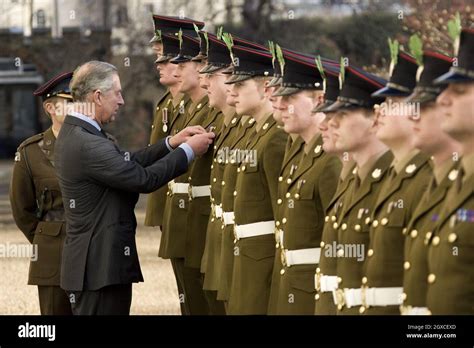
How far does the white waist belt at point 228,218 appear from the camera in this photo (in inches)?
330

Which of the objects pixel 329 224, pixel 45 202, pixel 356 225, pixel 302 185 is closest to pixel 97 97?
pixel 302 185

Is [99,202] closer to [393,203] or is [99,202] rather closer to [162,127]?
[393,203]

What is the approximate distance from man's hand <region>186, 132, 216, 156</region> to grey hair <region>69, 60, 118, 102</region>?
67 centimetres

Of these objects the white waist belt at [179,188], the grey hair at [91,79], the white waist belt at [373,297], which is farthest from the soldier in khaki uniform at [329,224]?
the white waist belt at [179,188]

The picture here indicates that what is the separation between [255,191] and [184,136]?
0.71m

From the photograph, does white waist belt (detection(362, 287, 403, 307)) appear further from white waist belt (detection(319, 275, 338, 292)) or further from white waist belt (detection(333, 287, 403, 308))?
white waist belt (detection(319, 275, 338, 292))

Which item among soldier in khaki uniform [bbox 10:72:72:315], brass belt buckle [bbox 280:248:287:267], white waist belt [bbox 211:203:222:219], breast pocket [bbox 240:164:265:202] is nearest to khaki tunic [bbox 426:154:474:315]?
brass belt buckle [bbox 280:248:287:267]

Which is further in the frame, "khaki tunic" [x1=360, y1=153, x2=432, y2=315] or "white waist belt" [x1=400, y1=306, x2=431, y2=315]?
"khaki tunic" [x1=360, y1=153, x2=432, y2=315]

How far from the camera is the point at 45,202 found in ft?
29.1

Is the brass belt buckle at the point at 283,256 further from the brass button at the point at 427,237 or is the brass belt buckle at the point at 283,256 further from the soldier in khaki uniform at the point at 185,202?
the soldier in khaki uniform at the point at 185,202

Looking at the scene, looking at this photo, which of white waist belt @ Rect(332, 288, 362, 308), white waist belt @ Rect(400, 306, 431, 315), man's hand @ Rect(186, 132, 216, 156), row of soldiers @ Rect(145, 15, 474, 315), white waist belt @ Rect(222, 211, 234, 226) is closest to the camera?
row of soldiers @ Rect(145, 15, 474, 315)

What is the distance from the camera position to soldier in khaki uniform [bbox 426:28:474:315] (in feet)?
17.2
